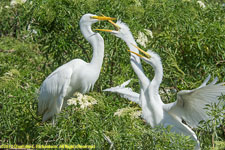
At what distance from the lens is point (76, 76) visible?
14.5 feet

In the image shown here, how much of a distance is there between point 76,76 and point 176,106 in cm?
109

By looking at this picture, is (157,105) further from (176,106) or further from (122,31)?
(122,31)

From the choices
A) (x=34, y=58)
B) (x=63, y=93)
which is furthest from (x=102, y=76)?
(x=34, y=58)

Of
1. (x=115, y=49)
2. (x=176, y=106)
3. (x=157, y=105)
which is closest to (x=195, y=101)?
(x=176, y=106)

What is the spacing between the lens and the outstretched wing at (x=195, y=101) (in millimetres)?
3652

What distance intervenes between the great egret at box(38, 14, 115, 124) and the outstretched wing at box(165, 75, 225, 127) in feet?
2.80

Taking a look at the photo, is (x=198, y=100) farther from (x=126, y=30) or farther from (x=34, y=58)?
(x=34, y=58)

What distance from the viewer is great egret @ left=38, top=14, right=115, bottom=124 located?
430 centimetres

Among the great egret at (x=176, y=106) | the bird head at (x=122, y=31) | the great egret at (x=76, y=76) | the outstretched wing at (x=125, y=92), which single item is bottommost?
the great egret at (x=176, y=106)

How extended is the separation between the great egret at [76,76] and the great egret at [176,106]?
0.51m

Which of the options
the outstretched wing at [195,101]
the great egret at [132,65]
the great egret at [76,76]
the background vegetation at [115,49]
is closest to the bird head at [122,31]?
the great egret at [132,65]

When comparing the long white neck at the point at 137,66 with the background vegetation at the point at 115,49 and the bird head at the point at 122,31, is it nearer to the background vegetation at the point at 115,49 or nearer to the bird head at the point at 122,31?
the bird head at the point at 122,31

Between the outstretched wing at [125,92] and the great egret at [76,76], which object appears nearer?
the great egret at [76,76]

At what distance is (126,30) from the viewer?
4.35 m
